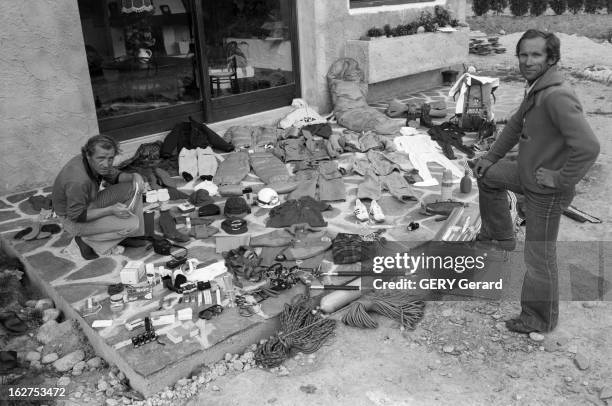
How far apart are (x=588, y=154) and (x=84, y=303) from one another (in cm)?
363

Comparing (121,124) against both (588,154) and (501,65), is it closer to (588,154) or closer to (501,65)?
(588,154)

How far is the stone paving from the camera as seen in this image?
3752mm

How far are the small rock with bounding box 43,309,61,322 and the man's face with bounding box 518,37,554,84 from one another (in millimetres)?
3871

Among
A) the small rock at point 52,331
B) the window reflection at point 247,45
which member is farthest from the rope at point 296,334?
the window reflection at point 247,45

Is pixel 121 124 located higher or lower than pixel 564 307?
higher

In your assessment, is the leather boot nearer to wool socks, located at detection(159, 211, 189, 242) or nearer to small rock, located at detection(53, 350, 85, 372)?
wool socks, located at detection(159, 211, 189, 242)

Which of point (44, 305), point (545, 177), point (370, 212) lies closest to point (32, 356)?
point (44, 305)

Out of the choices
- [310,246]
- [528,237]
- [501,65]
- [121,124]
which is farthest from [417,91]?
[528,237]

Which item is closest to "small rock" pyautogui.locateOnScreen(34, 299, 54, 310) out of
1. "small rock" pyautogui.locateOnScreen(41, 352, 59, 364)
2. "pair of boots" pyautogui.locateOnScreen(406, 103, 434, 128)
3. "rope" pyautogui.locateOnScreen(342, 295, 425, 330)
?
"small rock" pyautogui.locateOnScreen(41, 352, 59, 364)

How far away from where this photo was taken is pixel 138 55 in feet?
25.3

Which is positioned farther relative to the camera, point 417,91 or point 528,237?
point 417,91

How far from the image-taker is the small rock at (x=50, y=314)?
435 centimetres

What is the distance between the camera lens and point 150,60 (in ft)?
25.8

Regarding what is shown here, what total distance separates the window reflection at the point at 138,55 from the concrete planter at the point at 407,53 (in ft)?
9.93
